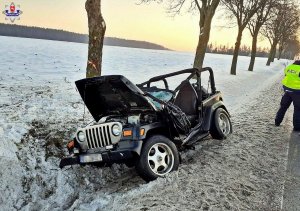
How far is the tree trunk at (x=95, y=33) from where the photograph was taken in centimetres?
952

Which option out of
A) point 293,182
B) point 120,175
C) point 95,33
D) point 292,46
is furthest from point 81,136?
point 292,46

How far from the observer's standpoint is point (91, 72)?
988 cm

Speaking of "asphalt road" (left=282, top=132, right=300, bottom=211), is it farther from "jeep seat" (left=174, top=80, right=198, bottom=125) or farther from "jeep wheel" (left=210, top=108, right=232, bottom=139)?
"jeep seat" (left=174, top=80, right=198, bottom=125)

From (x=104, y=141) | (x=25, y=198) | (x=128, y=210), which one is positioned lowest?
(x=25, y=198)

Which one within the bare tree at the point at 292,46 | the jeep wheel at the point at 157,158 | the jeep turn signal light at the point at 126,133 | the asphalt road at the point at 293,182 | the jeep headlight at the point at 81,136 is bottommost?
the asphalt road at the point at 293,182

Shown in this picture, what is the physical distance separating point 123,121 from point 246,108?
7.72 meters

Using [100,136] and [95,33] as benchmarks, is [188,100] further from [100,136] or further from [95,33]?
[95,33]

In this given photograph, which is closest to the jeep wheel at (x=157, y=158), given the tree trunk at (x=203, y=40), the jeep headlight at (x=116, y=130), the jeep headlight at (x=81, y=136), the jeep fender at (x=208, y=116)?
the jeep headlight at (x=116, y=130)

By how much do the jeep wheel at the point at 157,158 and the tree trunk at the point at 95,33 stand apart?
475 centimetres

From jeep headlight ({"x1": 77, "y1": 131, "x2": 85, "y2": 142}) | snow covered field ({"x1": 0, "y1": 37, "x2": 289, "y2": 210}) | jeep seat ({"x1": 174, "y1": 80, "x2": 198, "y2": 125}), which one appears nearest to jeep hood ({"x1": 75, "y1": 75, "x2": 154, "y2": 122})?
jeep headlight ({"x1": 77, "y1": 131, "x2": 85, "y2": 142})

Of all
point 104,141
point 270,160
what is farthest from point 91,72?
point 270,160

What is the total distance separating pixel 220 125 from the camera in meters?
7.99

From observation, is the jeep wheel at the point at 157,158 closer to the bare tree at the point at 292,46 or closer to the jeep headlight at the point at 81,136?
the jeep headlight at the point at 81,136

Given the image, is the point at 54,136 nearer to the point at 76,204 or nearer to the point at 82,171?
the point at 82,171
